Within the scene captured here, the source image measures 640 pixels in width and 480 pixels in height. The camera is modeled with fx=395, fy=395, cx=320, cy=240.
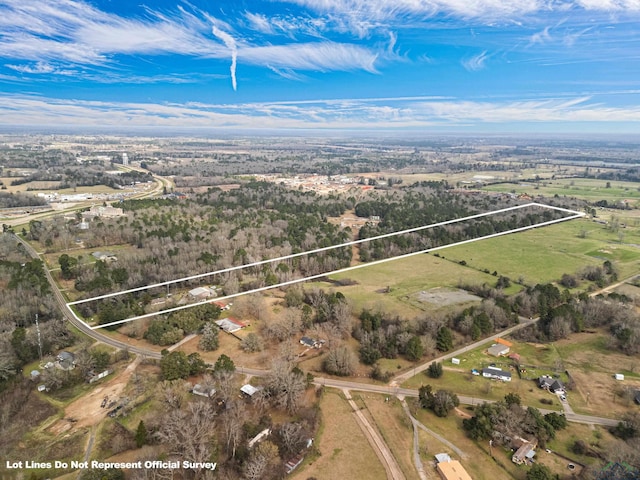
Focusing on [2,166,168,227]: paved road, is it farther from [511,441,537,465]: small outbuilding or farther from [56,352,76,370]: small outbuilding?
[511,441,537,465]: small outbuilding

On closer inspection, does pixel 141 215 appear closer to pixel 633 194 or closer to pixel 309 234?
pixel 309 234

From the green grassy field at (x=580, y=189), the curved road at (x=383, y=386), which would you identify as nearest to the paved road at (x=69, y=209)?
the curved road at (x=383, y=386)

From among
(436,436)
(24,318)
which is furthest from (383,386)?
(24,318)

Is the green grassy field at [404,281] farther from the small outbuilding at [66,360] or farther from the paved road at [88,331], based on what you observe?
the small outbuilding at [66,360]

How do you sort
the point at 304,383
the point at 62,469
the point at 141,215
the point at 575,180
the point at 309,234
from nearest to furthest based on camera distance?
the point at 62,469 < the point at 304,383 < the point at 309,234 < the point at 141,215 < the point at 575,180

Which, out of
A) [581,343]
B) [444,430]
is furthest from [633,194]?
[444,430]

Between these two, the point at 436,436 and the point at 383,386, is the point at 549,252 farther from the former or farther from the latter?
the point at 436,436
